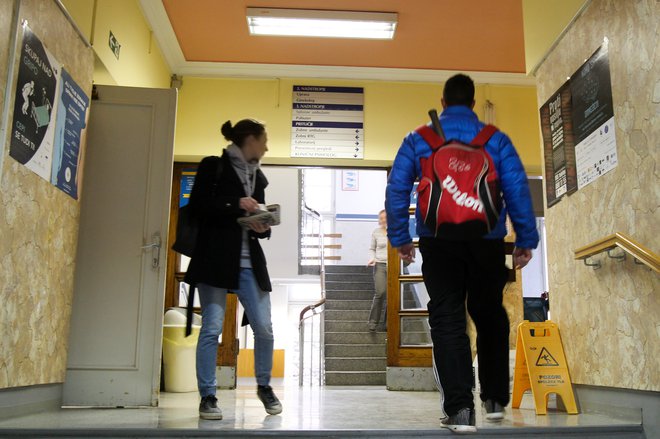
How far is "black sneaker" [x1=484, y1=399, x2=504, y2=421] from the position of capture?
8.99 feet

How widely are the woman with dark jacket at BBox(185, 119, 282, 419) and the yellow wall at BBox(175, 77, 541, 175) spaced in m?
3.03

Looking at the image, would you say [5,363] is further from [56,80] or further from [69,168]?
[56,80]

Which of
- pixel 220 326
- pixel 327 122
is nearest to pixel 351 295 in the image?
pixel 327 122

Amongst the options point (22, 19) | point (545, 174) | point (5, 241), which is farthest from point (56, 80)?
point (545, 174)

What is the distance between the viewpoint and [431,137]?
8.75ft

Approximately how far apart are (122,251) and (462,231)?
2.52 metres

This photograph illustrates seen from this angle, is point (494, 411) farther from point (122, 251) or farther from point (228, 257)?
point (122, 251)

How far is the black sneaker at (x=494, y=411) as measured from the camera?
2740 mm

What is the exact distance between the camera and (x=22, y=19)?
3186 millimetres

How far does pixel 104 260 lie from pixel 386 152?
124 inches

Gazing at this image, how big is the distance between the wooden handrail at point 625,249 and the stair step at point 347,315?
20.2ft

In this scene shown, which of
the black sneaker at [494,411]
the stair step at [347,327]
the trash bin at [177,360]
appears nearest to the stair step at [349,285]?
the stair step at [347,327]

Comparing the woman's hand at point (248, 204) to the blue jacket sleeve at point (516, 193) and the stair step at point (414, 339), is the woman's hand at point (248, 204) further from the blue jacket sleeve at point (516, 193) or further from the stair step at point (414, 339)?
the stair step at point (414, 339)

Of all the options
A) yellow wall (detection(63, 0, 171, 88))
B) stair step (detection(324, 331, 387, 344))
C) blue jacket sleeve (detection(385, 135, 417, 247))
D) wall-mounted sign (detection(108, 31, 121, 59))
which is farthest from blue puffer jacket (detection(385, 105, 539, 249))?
stair step (detection(324, 331, 387, 344))
